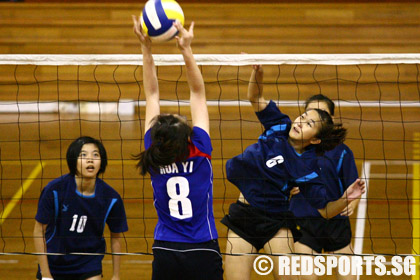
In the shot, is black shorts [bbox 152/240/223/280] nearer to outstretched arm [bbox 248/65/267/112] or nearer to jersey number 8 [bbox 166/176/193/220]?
jersey number 8 [bbox 166/176/193/220]

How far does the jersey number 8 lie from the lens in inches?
140

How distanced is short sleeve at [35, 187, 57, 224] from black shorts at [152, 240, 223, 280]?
4.07 ft

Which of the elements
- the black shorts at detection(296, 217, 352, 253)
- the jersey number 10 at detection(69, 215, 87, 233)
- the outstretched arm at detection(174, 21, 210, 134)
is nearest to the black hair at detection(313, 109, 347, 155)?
the black shorts at detection(296, 217, 352, 253)

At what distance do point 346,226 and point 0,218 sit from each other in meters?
3.81

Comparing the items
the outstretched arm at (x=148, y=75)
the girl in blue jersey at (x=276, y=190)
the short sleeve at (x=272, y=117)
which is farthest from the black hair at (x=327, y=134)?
the outstretched arm at (x=148, y=75)

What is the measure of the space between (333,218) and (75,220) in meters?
1.89

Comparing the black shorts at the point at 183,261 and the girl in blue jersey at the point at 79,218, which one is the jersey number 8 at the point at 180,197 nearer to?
the black shorts at the point at 183,261

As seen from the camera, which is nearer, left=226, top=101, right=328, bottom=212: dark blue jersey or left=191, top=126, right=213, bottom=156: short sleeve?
left=191, top=126, right=213, bottom=156: short sleeve

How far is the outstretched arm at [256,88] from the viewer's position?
4699 mm

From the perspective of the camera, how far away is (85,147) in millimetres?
4699

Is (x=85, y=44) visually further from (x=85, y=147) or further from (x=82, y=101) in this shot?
(x=85, y=147)

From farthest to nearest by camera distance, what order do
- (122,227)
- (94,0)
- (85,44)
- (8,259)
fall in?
(94,0)
(85,44)
(8,259)
(122,227)

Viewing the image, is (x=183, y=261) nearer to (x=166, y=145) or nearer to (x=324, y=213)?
(x=166, y=145)

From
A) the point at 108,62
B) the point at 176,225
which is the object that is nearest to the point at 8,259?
the point at 108,62
